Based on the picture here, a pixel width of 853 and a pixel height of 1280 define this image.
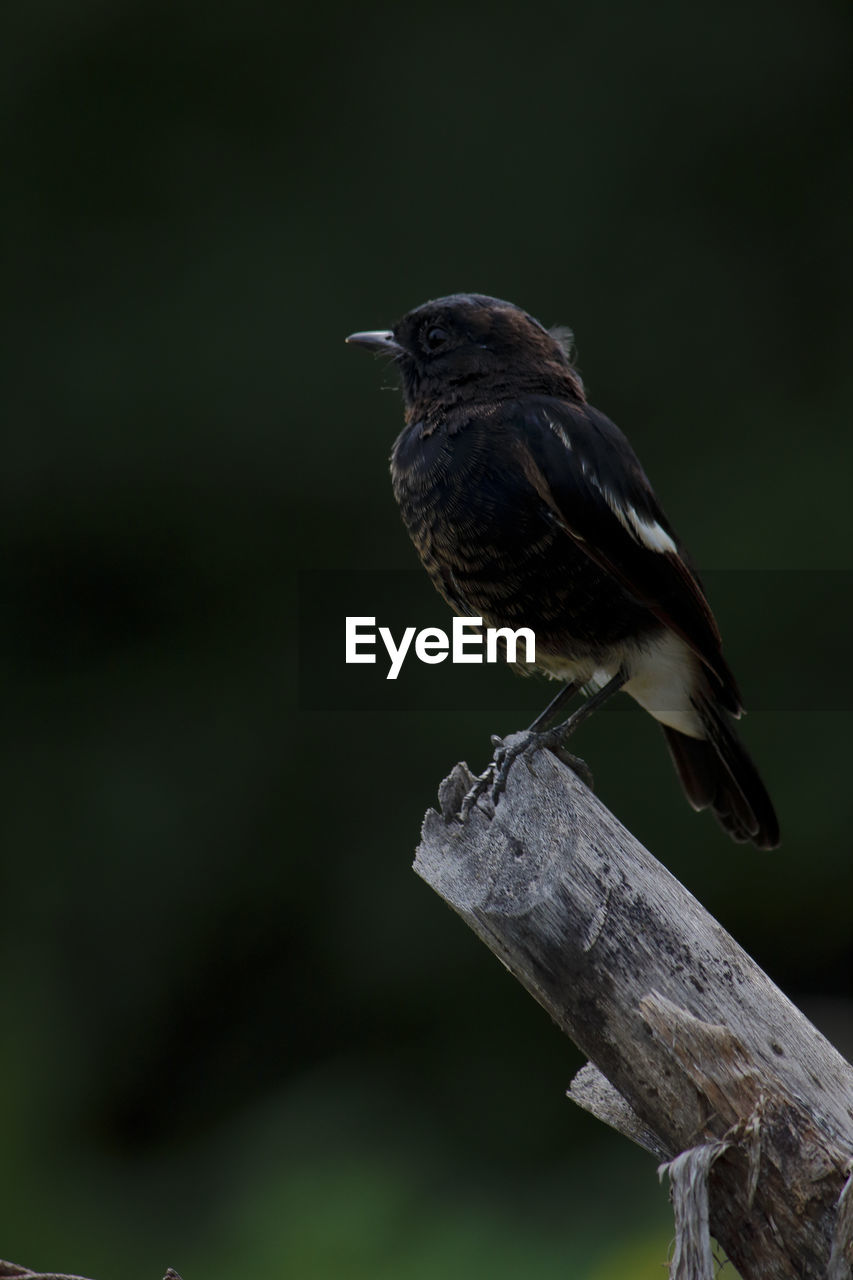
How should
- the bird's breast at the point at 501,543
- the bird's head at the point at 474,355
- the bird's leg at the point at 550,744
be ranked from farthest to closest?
the bird's head at the point at 474,355
the bird's breast at the point at 501,543
the bird's leg at the point at 550,744

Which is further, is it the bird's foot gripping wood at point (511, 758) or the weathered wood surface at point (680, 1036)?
the bird's foot gripping wood at point (511, 758)

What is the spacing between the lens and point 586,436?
2.76 meters

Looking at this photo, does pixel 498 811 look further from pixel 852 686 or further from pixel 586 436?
pixel 852 686

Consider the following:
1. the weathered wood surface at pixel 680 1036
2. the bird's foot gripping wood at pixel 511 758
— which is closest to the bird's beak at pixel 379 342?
the bird's foot gripping wood at pixel 511 758

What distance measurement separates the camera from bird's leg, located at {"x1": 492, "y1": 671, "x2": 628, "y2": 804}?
2.25 meters

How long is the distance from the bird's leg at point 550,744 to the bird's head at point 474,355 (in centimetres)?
65

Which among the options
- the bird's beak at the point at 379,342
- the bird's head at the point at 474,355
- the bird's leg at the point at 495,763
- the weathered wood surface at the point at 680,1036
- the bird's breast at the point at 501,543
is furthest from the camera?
the bird's beak at the point at 379,342

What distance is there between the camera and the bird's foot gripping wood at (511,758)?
2080 millimetres

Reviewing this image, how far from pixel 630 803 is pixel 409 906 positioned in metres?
0.76

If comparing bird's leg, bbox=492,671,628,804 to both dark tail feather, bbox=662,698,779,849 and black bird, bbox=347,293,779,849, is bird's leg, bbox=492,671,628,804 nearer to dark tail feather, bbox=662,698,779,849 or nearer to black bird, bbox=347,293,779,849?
black bird, bbox=347,293,779,849

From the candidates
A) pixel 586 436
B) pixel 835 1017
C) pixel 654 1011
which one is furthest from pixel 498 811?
pixel 835 1017

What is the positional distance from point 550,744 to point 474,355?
0.95 m

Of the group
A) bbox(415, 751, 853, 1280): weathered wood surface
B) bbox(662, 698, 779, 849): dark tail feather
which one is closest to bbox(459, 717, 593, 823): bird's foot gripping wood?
bbox(415, 751, 853, 1280): weathered wood surface

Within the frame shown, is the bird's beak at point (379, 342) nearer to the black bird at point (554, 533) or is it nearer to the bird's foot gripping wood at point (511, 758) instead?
the black bird at point (554, 533)
